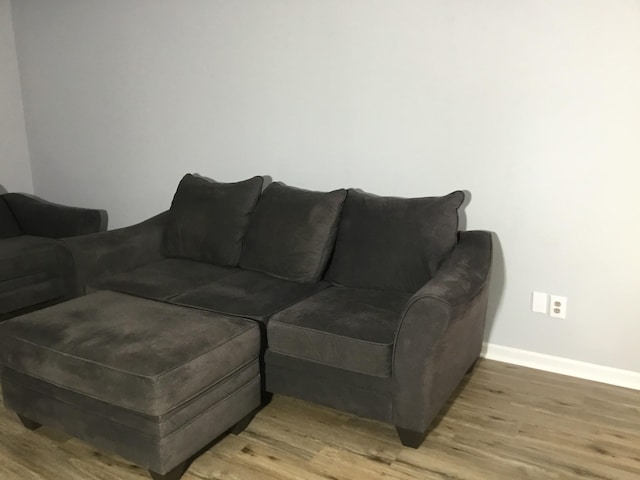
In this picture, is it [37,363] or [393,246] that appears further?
[393,246]

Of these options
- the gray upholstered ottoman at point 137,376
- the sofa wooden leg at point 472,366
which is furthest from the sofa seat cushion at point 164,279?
the sofa wooden leg at point 472,366

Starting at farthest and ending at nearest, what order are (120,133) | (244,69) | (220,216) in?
(120,133) → (244,69) → (220,216)

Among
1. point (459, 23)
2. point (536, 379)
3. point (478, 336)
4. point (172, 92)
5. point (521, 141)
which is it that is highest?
point (459, 23)

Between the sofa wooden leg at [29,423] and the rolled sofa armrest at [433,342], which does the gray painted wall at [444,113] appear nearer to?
the rolled sofa armrest at [433,342]

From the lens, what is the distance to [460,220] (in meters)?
3.04

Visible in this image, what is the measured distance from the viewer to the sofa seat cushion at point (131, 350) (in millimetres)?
2021

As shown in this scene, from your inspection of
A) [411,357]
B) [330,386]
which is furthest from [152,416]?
[411,357]

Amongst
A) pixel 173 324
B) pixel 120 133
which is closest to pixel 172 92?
pixel 120 133

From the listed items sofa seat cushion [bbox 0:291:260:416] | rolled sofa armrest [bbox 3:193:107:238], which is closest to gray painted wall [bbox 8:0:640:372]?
rolled sofa armrest [bbox 3:193:107:238]

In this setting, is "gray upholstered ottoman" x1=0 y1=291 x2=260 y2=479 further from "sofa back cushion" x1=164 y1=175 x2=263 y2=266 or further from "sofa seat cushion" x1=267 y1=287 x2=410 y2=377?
"sofa back cushion" x1=164 y1=175 x2=263 y2=266

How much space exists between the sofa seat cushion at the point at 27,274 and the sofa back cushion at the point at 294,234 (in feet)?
4.09

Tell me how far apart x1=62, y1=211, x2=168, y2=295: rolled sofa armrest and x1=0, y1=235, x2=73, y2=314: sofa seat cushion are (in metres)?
0.41

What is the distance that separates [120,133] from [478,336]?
9.39 feet

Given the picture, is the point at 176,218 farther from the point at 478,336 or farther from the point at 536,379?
the point at 536,379
